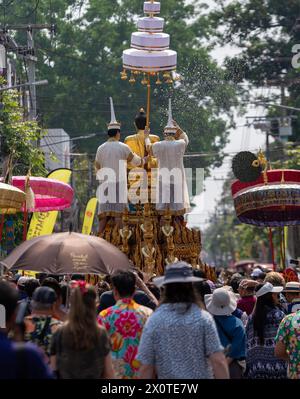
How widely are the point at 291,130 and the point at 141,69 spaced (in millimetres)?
33997

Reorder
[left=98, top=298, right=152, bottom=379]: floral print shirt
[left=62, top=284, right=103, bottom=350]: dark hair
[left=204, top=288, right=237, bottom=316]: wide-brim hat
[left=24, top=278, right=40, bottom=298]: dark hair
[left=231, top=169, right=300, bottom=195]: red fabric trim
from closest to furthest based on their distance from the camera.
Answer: [left=62, top=284, right=103, bottom=350]: dark hair < [left=98, top=298, right=152, bottom=379]: floral print shirt < [left=204, top=288, right=237, bottom=316]: wide-brim hat < [left=24, top=278, right=40, bottom=298]: dark hair < [left=231, top=169, right=300, bottom=195]: red fabric trim

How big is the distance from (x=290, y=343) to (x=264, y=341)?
1096 millimetres

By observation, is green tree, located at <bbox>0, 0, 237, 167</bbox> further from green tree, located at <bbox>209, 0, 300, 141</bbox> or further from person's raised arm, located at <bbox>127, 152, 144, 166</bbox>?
person's raised arm, located at <bbox>127, 152, 144, 166</bbox>

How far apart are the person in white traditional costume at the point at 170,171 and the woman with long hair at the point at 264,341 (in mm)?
8096

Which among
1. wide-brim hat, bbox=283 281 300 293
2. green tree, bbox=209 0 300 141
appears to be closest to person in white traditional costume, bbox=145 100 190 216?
wide-brim hat, bbox=283 281 300 293

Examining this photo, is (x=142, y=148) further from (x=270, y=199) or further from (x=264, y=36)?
(x=264, y=36)

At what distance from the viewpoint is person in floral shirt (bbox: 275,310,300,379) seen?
10.2 m

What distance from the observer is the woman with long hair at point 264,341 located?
11352 mm

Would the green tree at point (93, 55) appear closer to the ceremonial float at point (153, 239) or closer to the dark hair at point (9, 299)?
the ceremonial float at point (153, 239)

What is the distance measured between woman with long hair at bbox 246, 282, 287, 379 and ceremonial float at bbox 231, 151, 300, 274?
876 cm

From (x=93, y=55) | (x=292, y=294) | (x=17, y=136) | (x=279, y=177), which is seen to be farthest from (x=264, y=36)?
(x=292, y=294)

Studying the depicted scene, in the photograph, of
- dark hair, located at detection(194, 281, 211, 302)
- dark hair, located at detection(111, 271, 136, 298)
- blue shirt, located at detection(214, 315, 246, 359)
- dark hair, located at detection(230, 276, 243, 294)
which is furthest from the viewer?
dark hair, located at detection(230, 276, 243, 294)

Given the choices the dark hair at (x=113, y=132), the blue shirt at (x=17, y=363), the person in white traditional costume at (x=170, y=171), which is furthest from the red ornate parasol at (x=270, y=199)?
the blue shirt at (x=17, y=363)

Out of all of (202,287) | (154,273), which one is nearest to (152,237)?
(154,273)
